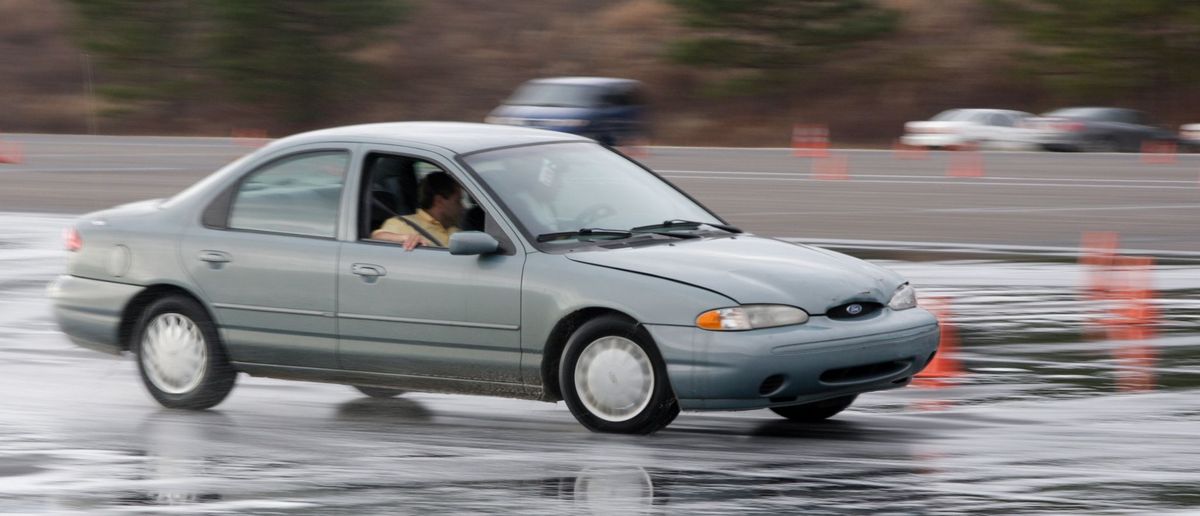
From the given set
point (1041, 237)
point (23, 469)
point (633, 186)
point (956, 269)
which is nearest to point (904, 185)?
point (1041, 237)

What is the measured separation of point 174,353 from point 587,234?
217 cm

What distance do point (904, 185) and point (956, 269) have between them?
41.3ft

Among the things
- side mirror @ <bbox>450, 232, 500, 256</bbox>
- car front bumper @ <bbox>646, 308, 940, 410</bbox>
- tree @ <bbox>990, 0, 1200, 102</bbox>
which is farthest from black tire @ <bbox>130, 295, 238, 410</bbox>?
tree @ <bbox>990, 0, 1200, 102</bbox>

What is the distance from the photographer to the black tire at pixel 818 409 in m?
7.95

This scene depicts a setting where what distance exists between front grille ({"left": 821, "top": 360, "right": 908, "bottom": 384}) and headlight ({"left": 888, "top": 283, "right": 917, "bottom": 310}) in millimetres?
255

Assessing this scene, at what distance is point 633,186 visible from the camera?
8.54 metres

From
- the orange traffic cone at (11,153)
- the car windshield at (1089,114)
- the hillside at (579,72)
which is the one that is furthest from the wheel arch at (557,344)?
the hillside at (579,72)

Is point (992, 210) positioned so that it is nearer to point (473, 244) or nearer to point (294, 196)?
point (294, 196)

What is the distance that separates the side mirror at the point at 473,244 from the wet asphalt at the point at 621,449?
773mm

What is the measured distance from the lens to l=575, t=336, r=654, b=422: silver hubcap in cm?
745

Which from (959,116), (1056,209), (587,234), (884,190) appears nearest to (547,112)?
(884,190)

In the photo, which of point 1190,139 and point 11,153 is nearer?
point 11,153

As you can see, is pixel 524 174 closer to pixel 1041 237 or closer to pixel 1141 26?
pixel 1041 237

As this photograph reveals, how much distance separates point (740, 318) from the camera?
23.9ft
